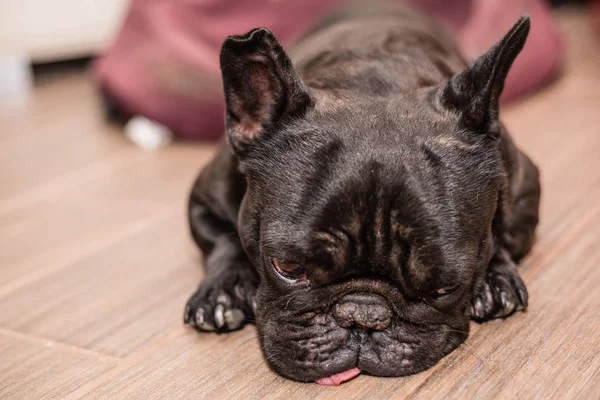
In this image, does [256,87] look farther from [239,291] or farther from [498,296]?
[498,296]

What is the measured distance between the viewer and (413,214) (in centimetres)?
213

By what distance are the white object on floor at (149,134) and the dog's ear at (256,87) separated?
104 inches

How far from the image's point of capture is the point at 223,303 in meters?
2.66

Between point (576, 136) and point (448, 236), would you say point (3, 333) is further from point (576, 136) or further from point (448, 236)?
point (576, 136)

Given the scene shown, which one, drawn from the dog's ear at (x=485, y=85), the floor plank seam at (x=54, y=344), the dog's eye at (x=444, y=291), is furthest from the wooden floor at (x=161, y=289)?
the dog's ear at (x=485, y=85)

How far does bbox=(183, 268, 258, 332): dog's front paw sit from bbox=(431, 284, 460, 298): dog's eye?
2.20 ft

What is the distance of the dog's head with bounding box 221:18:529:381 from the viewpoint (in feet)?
7.05

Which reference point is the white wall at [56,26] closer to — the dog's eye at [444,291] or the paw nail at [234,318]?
the paw nail at [234,318]

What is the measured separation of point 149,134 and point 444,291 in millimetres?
3252

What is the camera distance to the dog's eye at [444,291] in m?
2.22

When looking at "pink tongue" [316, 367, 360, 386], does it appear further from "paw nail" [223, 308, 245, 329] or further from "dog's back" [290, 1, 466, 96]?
"dog's back" [290, 1, 466, 96]

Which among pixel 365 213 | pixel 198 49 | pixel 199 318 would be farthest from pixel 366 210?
pixel 198 49

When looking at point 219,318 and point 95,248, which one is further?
point 95,248

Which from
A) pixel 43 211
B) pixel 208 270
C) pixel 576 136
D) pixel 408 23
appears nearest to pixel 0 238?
pixel 43 211
